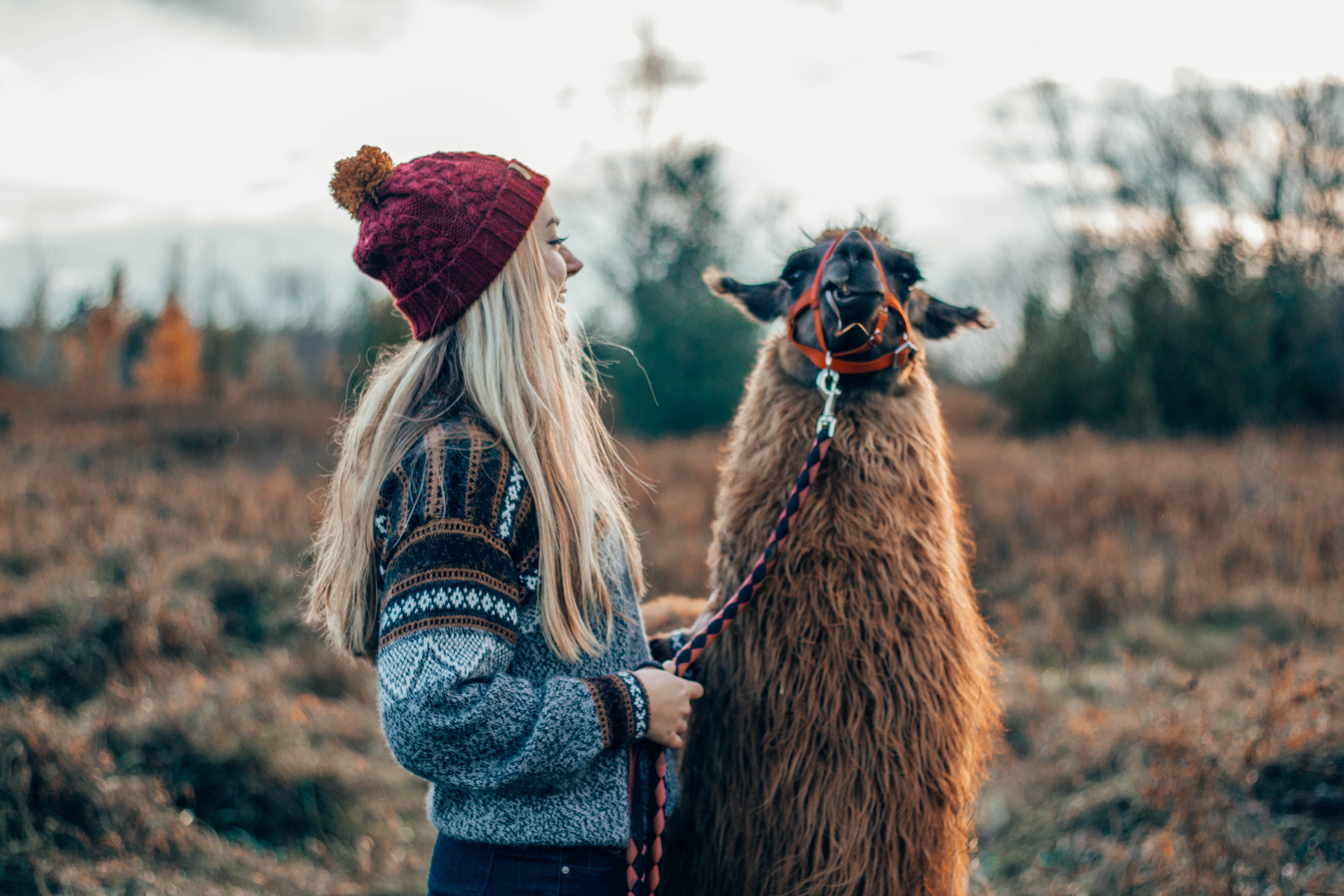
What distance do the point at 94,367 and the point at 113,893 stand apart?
83.6 ft

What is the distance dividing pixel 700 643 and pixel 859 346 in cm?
85

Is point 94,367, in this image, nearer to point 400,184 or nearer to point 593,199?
point 593,199

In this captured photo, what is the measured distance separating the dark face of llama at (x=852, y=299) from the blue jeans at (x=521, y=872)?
1312 mm

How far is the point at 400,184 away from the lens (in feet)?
4.87

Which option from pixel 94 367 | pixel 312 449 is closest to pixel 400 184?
pixel 312 449

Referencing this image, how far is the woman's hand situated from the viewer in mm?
1476

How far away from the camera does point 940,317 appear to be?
2.54 metres

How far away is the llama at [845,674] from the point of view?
184 cm

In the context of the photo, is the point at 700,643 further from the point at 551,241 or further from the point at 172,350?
the point at 172,350

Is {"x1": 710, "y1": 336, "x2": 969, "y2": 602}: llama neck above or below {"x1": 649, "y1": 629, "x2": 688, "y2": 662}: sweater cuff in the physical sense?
→ above

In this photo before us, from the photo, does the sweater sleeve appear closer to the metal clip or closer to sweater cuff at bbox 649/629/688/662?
sweater cuff at bbox 649/629/688/662

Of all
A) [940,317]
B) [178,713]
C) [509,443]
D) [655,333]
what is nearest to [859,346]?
[940,317]

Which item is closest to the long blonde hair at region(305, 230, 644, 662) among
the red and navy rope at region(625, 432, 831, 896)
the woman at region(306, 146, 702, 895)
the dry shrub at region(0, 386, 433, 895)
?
the woman at region(306, 146, 702, 895)

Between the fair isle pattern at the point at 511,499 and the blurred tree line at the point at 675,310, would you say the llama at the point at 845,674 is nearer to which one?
the fair isle pattern at the point at 511,499
